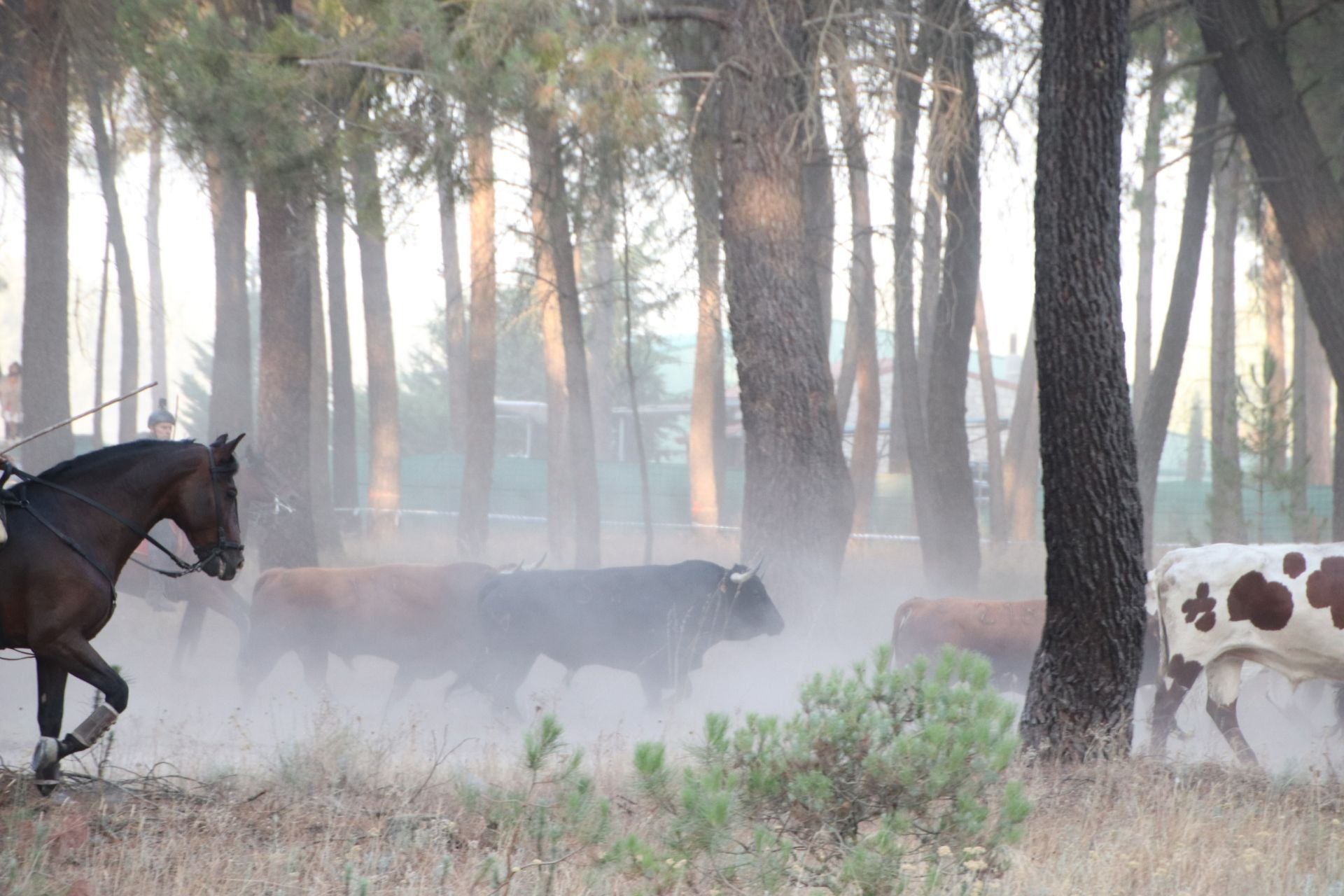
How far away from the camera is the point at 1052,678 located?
7.71 meters

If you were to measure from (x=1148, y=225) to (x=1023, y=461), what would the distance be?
17.6 feet

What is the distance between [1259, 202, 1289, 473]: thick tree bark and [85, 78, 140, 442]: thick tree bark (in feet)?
50.2

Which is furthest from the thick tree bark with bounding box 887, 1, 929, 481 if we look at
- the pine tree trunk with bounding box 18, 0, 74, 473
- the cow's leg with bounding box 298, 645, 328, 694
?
the pine tree trunk with bounding box 18, 0, 74, 473

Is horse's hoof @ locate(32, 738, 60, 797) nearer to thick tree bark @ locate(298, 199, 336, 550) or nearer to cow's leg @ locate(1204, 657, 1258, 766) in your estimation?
cow's leg @ locate(1204, 657, 1258, 766)

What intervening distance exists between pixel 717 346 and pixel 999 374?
2129 inches

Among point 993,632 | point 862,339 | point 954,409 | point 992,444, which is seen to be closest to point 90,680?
point 993,632

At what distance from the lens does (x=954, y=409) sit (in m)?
16.4

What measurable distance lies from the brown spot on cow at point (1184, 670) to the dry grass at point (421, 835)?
5.68 ft

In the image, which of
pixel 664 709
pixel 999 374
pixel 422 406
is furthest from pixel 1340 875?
pixel 999 374

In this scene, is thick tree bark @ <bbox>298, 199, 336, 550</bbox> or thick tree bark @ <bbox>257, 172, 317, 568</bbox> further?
thick tree bark @ <bbox>298, 199, 336, 550</bbox>

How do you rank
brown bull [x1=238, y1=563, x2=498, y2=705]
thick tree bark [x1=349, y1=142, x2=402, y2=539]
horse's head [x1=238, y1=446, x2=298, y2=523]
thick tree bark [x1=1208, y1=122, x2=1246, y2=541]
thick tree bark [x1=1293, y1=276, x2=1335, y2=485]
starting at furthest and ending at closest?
1. thick tree bark [x1=1293, y1=276, x2=1335, y2=485]
2. thick tree bark [x1=349, y1=142, x2=402, y2=539]
3. thick tree bark [x1=1208, y1=122, x2=1246, y2=541]
4. horse's head [x1=238, y1=446, x2=298, y2=523]
5. brown bull [x1=238, y1=563, x2=498, y2=705]

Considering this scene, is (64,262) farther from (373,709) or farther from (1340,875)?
(1340,875)

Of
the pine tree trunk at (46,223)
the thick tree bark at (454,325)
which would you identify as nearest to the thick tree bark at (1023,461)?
the thick tree bark at (454,325)

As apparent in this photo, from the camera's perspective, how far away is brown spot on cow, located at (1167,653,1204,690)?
8922 millimetres
